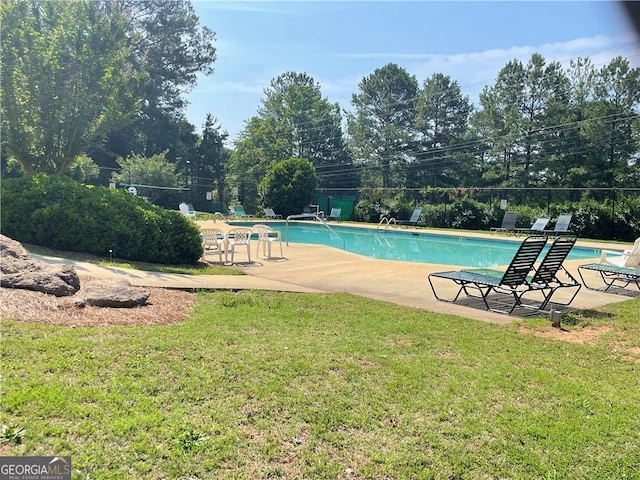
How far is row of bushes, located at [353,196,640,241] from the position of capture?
60.5ft

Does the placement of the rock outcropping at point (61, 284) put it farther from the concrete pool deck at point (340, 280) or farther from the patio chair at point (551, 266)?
the patio chair at point (551, 266)

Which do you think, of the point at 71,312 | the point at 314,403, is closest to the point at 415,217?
the point at 71,312

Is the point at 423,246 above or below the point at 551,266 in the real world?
below

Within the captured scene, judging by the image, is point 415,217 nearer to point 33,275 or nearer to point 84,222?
point 84,222

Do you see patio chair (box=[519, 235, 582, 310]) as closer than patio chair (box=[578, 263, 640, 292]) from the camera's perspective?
Yes

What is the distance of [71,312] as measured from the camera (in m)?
4.44

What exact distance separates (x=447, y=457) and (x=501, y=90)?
3707cm

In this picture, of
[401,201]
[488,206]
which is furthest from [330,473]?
[401,201]

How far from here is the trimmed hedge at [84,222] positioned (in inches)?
342

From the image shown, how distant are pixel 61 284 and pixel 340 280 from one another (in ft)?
14.8

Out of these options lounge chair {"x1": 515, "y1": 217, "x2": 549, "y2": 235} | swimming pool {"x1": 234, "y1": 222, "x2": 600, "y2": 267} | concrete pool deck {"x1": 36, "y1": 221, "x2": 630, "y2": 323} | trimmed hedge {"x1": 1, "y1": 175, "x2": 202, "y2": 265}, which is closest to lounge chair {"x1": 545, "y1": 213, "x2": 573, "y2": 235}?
lounge chair {"x1": 515, "y1": 217, "x2": 549, "y2": 235}

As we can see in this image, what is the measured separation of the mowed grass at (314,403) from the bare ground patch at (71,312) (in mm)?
274

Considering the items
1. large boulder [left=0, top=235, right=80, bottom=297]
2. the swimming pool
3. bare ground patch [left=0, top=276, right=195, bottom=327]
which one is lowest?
the swimming pool

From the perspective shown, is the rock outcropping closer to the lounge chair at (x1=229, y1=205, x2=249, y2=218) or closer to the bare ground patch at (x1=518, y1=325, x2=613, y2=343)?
the bare ground patch at (x1=518, y1=325, x2=613, y2=343)
